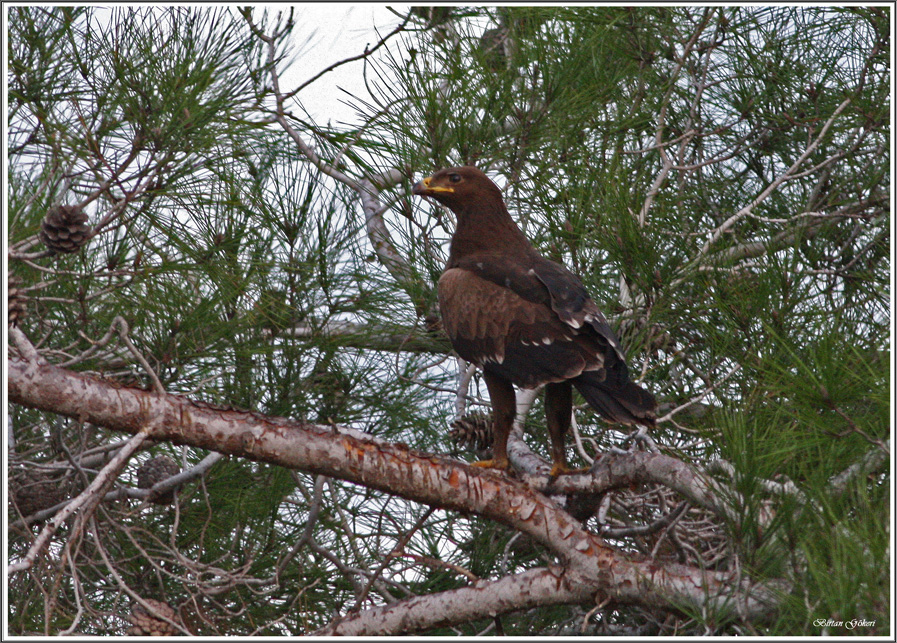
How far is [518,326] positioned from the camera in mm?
3023

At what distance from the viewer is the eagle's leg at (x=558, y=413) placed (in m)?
2.95

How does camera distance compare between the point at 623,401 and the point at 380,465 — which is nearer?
the point at 380,465

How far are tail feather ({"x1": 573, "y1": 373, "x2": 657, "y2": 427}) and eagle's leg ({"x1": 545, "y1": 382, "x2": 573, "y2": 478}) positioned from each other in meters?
0.21

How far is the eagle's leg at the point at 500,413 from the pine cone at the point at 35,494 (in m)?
1.47

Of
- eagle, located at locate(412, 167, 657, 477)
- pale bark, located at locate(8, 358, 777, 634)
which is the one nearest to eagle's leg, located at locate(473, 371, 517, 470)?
eagle, located at locate(412, 167, 657, 477)

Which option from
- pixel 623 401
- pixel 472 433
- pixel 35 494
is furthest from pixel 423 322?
pixel 35 494

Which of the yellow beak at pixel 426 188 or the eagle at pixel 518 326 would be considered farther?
the yellow beak at pixel 426 188

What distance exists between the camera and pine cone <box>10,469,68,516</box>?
3.04 m

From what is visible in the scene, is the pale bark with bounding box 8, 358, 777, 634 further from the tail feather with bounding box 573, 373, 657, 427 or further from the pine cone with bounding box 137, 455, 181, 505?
the pine cone with bounding box 137, 455, 181, 505

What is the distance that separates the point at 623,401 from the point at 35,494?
2043mm

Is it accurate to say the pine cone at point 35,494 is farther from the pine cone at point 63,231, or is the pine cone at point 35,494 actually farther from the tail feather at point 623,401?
the tail feather at point 623,401

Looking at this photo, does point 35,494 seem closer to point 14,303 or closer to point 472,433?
point 14,303

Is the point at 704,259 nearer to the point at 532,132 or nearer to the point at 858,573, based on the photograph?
the point at 532,132

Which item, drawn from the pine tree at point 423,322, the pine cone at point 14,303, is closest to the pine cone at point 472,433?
the pine tree at point 423,322
